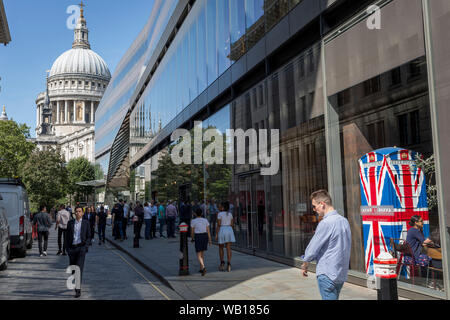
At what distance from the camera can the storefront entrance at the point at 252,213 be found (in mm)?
13148

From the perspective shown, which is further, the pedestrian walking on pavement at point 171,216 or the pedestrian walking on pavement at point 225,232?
the pedestrian walking on pavement at point 171,216

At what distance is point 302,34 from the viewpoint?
35.9 feet

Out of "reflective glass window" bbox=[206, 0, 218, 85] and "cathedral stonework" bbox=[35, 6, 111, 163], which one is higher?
"cathedral stonework" bbox=[35, 6, 111, 163]

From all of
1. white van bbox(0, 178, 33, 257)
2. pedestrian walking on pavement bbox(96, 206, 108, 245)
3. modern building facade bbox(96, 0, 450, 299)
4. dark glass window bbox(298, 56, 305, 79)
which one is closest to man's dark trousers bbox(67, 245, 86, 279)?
modern building facade bbox(96, 0, 450, 299)

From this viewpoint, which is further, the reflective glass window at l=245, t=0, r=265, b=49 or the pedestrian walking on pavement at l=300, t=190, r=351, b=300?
the reflective glass window at l=245, t=0, r=265, b=49

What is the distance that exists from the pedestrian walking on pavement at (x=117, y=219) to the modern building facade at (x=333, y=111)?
387 cm

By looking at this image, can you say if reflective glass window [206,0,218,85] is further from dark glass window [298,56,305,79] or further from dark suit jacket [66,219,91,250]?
dark suit jacket [66,219,91,250]

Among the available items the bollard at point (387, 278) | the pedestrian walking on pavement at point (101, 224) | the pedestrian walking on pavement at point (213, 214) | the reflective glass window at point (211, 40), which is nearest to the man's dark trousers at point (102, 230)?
the pedestrian walking on pavement at point (101, 224)

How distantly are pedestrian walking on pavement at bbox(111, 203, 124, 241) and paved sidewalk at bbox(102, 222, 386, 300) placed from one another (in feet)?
23.8

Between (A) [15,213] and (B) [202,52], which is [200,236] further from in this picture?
(B) [202,52]

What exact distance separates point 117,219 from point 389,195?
1548cm

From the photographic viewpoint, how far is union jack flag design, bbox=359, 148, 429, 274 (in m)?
7.11

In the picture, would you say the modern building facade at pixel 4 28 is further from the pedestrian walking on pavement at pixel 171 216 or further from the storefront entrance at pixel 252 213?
the storefront entrance at pixel 252 213

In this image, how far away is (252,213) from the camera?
13.8 m
